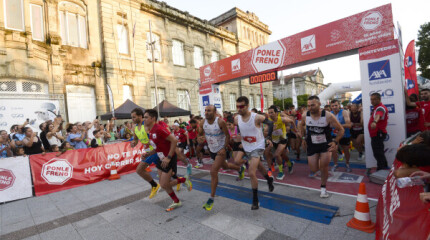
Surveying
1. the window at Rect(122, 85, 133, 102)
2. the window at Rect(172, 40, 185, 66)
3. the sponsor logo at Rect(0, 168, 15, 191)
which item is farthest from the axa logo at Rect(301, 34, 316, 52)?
the window at Rect(172, 40, 185, 66)

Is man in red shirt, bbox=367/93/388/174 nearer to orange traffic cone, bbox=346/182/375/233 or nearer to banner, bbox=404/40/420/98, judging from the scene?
banner, bbox=404/40/420/98

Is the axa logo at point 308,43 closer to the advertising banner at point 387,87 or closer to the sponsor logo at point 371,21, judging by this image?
the sponsor logo at point 371,21

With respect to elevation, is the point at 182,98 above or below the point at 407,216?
above

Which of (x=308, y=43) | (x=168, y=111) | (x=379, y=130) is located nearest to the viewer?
(x=379, y=130)

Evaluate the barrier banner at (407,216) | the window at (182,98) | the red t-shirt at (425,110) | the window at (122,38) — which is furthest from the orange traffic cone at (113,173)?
the window at (182,98)

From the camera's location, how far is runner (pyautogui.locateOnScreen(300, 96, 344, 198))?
4.16m

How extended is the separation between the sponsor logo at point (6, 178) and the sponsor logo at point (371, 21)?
1048 cm

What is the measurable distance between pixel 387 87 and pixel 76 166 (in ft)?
30.3

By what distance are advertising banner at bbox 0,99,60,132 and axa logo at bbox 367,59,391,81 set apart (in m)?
13.0

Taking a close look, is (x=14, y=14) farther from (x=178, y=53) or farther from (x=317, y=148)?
(x=317, y=148)

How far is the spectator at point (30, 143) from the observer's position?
6.29 m

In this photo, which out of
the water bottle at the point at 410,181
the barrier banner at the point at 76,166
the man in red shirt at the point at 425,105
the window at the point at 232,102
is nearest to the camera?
the water bottle at the point at 410,181

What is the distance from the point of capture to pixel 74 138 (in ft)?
23.2

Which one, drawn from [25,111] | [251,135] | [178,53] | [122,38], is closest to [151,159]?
[251,135]
